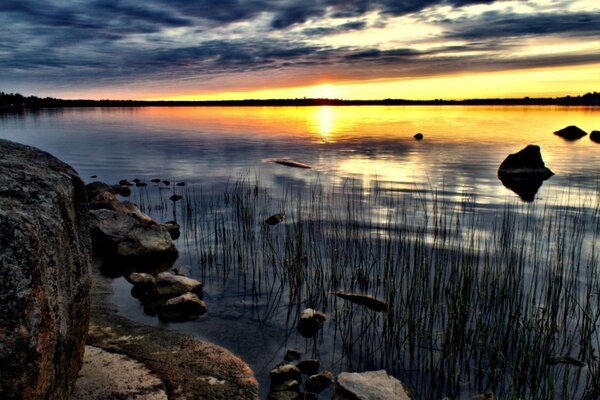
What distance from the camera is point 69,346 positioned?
13.7 ft

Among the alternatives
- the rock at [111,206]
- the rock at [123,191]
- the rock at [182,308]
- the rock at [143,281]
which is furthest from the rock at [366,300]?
the rock at [123,191]

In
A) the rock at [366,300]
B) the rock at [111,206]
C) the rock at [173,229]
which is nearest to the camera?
the rock at [366,300]

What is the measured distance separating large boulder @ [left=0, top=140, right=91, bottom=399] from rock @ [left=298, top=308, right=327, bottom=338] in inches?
130

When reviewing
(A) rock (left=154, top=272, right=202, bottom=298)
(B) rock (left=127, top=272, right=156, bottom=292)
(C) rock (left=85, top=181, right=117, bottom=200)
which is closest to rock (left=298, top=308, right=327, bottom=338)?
(A) rock (left=154, top=272, right=202, bottom=298)

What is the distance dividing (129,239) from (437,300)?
6.67 metres

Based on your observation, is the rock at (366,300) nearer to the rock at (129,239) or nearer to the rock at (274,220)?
the rock at (129,239)

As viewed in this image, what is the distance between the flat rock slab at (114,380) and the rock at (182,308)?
5.86 ft

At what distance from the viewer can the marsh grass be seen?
5793 mm

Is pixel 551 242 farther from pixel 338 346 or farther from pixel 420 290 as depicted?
pixel 338 346

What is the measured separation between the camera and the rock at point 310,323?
22.7 ft

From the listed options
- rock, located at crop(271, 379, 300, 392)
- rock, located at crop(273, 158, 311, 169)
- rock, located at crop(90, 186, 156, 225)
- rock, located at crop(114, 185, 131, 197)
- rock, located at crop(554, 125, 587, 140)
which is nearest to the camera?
rock, located at crop(271, 379, 300, 392)

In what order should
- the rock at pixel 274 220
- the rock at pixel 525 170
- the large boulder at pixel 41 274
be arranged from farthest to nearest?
the rock at pixel 525 170
the rock at pixel 274 220
the large boulder at pixel 41 274

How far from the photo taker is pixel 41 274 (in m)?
3.57

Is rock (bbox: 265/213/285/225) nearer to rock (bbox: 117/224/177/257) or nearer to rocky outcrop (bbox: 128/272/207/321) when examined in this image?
rock (bbox: 117/224/177/257)
